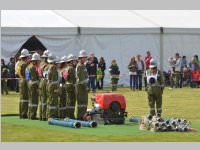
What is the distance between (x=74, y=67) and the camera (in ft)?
75.4

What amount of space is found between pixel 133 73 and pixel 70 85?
15878 millimetres

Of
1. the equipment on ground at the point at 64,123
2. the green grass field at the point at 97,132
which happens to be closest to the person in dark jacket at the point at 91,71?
the green grass field at the point at 97,132

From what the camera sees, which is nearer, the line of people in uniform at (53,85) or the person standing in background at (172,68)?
the line of people in uniform at (53,85)

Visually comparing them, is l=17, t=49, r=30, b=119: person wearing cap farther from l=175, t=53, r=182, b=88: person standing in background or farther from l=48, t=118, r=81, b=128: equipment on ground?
l=175, t=53, r=182, b=88: person standing in background

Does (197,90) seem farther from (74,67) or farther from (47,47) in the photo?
(74,67)

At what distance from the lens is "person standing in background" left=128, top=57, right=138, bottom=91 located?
37875 millimetres

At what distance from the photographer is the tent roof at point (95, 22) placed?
37.5m

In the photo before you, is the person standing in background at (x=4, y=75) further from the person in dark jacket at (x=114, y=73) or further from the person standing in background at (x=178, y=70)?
the person standing in background at (x=178, y=70)

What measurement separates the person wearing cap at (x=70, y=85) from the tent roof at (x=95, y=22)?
14.9 m

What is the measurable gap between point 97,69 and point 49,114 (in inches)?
619

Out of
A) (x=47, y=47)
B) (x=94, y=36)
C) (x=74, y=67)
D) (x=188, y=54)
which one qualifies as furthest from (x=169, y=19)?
(x=74, y=67)

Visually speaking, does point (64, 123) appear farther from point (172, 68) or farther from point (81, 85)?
point (172, 68)

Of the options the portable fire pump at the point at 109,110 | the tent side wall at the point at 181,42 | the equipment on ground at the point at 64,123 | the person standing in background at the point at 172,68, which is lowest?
the equipment on ground at the point at 64,123

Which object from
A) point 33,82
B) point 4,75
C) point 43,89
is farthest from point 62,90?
point 4,75
